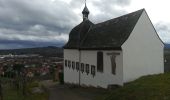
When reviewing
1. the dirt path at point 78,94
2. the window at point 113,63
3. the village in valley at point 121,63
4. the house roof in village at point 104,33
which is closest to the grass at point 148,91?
the village in valley at point 121,63

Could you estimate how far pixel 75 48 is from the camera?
4281 cm

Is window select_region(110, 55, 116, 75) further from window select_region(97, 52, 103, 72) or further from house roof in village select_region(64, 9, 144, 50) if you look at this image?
window select_region(97, 52, 103, 72)

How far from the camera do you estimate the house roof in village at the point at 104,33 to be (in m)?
30.4

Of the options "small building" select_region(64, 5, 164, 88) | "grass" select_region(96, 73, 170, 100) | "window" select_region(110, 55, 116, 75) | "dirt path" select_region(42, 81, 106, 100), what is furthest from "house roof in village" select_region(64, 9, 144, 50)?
"grass" select_region(96, 73, 170, 100)

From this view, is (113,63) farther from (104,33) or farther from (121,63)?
(104,33)

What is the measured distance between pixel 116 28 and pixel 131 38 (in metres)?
4.21

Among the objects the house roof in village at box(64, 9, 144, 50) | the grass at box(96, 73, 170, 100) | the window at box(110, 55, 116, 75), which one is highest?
the house roof in village at box(64, 9, 144, 50)

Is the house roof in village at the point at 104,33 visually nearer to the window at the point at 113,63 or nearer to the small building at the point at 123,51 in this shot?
the small building at the point at 123,51

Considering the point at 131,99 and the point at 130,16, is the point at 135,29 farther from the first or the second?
the point at 131,99

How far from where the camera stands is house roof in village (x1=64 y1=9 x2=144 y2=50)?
30.4 meters

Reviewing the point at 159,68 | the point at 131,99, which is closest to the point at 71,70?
the point at 159,68

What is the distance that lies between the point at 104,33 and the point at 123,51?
23.5 ft

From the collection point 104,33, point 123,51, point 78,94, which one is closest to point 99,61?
point 104,33

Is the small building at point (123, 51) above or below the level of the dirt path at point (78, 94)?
above
